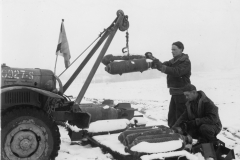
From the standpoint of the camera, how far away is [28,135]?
11.5 feet

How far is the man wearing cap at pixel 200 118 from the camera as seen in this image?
14.0 feet

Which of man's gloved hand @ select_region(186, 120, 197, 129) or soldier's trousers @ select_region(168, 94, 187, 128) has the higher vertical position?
soldier's trousers @ select_region(168, 94, 187, 128)

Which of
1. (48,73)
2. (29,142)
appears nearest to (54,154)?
(29,142)

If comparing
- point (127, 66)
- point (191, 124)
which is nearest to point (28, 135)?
point (127, 66)

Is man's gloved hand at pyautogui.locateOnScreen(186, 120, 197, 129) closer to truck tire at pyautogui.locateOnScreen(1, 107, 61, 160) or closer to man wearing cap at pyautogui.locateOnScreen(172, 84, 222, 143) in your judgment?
man wearing cap at pyautogui.locateOnScreen(172, 84, 222, 143)

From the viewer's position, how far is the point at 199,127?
172 inches

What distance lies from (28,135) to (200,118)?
2588 millimetres

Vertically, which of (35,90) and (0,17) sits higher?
(0,17)

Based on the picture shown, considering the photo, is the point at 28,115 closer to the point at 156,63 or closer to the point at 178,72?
the point at 156,63

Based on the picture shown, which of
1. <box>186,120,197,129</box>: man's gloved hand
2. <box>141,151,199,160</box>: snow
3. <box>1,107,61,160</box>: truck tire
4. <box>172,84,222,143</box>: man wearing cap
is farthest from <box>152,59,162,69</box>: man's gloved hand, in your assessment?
<box>1,107,61,160</box>: truck tire

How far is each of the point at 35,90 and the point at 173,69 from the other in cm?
254

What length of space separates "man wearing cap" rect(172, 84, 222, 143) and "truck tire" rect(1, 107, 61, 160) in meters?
2.16

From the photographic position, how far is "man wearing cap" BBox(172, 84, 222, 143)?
14.0 ft

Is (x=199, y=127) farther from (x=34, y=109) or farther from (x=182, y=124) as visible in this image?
(x=34, y=109)
